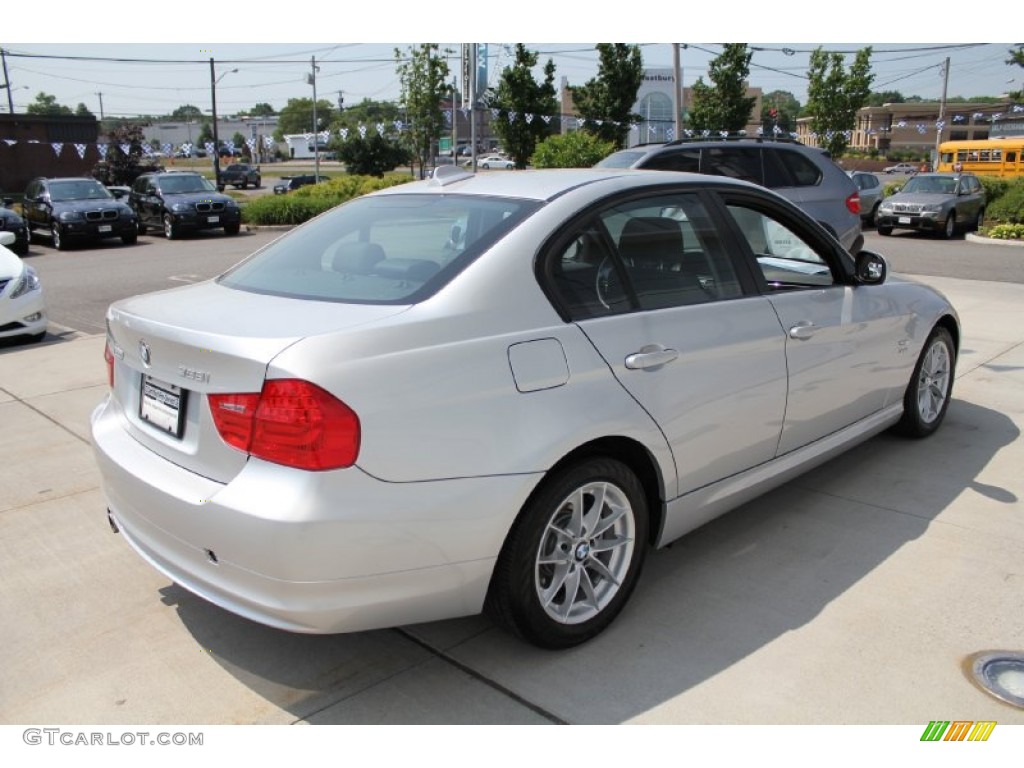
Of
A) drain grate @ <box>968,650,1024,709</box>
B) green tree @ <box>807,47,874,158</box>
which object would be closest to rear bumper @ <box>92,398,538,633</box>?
drain grate @ <box>968,650,1024,709</box>

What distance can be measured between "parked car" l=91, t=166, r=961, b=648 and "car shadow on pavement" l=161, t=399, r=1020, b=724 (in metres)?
0.21

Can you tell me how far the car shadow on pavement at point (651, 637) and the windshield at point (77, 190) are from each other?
63.7 ft

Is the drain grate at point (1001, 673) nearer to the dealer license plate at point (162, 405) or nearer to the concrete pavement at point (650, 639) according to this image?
the concrete pavement at point (650, 639)

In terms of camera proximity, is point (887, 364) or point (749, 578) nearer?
point (749, 578)

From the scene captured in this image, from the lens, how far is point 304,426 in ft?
8.19

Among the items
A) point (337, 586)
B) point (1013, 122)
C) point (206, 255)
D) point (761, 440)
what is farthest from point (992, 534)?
point (1013, 122)

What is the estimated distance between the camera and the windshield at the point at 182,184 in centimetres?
2173

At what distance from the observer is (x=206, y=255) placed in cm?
1767

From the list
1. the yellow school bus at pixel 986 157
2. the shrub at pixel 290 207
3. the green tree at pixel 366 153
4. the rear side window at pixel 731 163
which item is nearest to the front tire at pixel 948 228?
the rear side window at pixel 731 163

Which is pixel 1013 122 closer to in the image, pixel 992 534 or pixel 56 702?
pixel 992 534

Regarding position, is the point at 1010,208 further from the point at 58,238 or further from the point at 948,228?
the point at 58,238

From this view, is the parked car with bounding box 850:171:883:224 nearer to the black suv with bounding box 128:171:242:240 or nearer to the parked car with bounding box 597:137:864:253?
the parked car with bounding box 597:137:864:253
